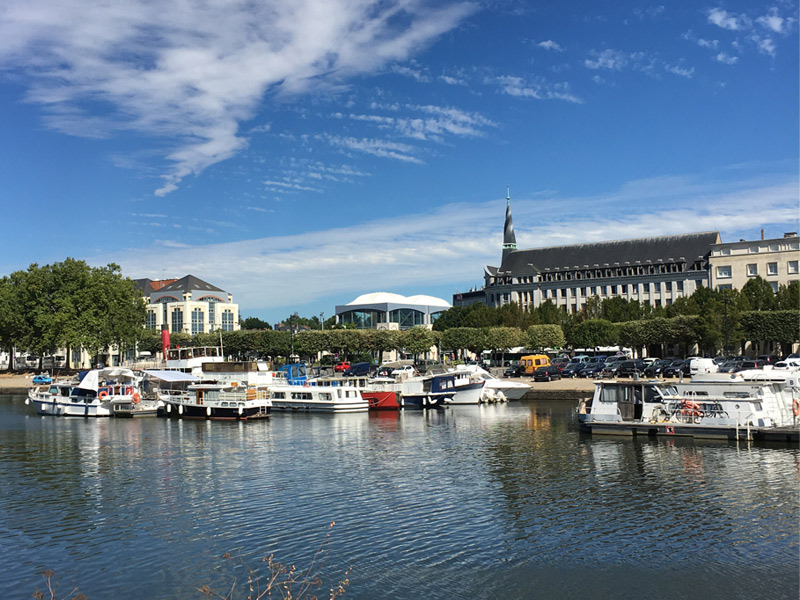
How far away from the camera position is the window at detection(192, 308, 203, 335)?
517 feet

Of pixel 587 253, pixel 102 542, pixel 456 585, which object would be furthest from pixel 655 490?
pixel 587 253

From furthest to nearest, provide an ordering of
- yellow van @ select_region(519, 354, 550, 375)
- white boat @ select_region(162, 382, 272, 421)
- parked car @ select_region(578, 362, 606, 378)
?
1. yellow van @ select_region(519, 354, 550, 375)
2. parked car @ select_region(578, 362, 606, 378)
3. white boat @ select_region(162, 382, 272, 421)

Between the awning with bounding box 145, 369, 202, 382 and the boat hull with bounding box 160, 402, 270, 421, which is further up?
the awning with bounding box 145, 369, 202, 382

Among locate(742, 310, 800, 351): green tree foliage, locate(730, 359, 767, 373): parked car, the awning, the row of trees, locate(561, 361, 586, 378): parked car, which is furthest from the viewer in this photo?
the row of trees

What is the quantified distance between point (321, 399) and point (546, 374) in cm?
2663

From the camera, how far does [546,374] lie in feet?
257

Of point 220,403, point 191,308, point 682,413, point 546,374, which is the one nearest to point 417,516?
point 682,413

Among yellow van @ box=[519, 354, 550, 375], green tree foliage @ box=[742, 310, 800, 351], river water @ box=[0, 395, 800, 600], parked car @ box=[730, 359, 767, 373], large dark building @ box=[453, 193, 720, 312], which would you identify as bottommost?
river water @ box=[0, 395, 800, 600]

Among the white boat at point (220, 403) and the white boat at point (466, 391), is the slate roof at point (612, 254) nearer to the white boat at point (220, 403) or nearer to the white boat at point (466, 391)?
the white boat at point (466, 391)

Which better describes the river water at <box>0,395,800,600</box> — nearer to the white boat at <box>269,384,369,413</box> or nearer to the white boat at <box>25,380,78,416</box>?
the white boat at <box>269,384,369,413</box>

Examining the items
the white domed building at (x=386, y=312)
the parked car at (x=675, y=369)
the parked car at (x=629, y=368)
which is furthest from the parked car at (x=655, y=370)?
the white domed building at (x=386, y=312)

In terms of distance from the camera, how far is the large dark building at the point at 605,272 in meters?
151

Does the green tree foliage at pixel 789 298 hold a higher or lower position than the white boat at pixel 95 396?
higher

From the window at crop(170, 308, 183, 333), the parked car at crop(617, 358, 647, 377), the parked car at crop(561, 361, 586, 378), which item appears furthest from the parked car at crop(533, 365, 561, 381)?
the window at crop(170, 308, 183, 333)
